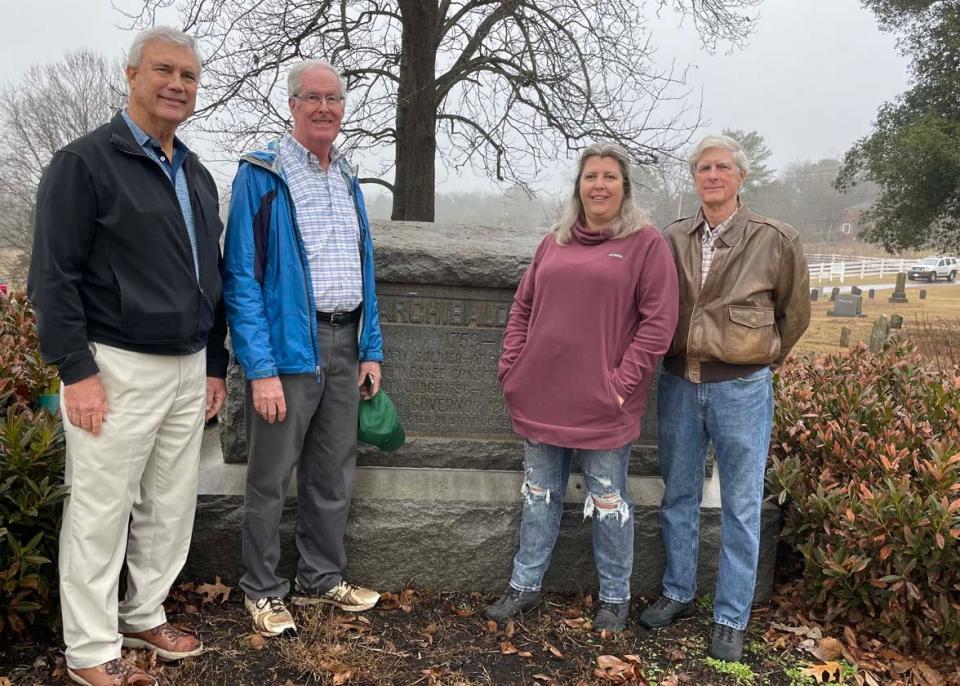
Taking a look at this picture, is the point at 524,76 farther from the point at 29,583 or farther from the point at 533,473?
the point at 29,583

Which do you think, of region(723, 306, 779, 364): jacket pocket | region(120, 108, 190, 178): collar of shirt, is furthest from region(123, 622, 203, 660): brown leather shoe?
region(723, 306, 779, 364): jacket pocket

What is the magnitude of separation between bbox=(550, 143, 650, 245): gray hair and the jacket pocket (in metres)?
0.49

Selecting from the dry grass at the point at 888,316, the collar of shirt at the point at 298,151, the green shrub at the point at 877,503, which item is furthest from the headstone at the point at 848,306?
the collar of shirt at the point at 298,151

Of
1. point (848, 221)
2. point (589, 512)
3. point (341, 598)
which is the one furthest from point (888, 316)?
point (848, 221)

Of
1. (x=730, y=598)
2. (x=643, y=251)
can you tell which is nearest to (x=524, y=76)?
(x=643, y=251)

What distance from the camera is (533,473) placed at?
119 inches

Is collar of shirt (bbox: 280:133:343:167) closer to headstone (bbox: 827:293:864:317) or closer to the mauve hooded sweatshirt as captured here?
the mauve hooded sweatshirt

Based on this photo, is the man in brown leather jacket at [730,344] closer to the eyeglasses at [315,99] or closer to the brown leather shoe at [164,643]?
the eyeglasses at [315,99]

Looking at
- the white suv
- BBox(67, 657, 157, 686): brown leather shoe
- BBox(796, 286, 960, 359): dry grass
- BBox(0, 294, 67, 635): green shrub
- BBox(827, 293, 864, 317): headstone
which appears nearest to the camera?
BBox(67, 657, 157, 686): brown leather shoe

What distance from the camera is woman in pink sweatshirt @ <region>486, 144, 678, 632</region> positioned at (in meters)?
2.71

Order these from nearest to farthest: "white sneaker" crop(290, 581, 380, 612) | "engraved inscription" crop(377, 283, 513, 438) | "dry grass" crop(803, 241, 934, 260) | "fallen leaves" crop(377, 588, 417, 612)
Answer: "white sneaker" crop(290, 581, 380, 612)
"fallen leaves" crop(377, 588, 417, 612)
"engraved inscription" crop(377, 283, 513, 438)
"dry grass" crop(803, 241, 934, 260)

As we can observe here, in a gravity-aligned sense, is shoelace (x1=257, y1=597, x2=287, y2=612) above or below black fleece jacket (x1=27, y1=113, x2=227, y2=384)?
below

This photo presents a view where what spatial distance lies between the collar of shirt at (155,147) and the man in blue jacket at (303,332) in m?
0.23

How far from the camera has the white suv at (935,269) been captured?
2955 centimetres
